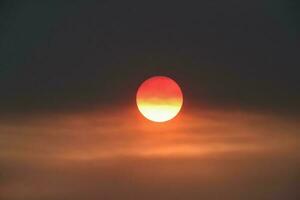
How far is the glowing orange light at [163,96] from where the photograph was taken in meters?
2.41

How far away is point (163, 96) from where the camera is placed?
8.12 ft

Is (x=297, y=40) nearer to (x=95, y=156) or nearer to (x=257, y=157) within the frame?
(x=257, y=157)

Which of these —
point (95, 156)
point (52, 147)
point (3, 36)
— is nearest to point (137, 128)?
point (95, 156)

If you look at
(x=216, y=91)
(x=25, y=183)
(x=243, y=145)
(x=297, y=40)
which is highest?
(x=297, y=40)

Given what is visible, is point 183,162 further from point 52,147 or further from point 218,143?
point 52,147

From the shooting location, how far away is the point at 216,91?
244 centimetres

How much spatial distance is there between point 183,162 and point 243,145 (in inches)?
11.2

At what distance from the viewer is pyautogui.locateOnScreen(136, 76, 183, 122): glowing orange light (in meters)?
2.41

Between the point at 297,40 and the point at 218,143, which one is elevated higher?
the point at 297,40

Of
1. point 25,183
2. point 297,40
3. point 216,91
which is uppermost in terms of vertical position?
point 297,40

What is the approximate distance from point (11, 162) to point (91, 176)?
364 mm

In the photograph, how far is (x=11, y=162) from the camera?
2.40 meters

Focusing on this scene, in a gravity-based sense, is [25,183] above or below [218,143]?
below

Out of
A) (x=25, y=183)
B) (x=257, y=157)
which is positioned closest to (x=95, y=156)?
(x=25, y=183)
